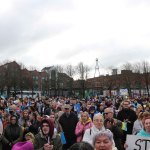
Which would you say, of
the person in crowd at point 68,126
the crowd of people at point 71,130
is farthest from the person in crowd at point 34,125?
the person in crowd at point 68,126

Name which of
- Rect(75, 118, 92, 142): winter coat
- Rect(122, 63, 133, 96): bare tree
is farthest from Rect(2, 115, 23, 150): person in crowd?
Rect(122, 63, 133, 96): bare tree

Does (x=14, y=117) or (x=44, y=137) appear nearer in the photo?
(x=44, y=137)

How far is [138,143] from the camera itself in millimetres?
6215

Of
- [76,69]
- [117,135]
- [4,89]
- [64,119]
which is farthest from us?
[76,69]

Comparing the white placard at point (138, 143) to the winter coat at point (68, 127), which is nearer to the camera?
the white placard at point (138, 143)

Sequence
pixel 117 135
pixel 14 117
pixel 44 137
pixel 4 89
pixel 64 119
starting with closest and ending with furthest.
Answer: pixel 44 137
pixel 117 135
pixel 14 117
pixel 64 119
pixel 4 89

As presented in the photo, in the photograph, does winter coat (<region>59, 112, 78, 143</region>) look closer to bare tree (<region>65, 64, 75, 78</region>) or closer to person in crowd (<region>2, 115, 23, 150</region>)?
person in crowd (<region>2, 115, 23, 150</region>)

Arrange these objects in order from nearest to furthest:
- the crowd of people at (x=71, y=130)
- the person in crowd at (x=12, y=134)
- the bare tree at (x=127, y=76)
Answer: the crowd of people at (x=71, y=130), the person in crowd at (x=12, y=134), the bare tree at (x=127, y=76)

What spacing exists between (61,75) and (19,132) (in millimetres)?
74381

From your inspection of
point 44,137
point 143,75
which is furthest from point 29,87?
point 44,137

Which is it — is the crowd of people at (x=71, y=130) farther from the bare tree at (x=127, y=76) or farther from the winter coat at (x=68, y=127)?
the bare tree at (x=127, y=76)

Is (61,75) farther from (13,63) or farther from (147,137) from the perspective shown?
(147,137)

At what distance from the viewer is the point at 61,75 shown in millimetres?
84500

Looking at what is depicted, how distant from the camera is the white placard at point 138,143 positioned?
613 centimetres
